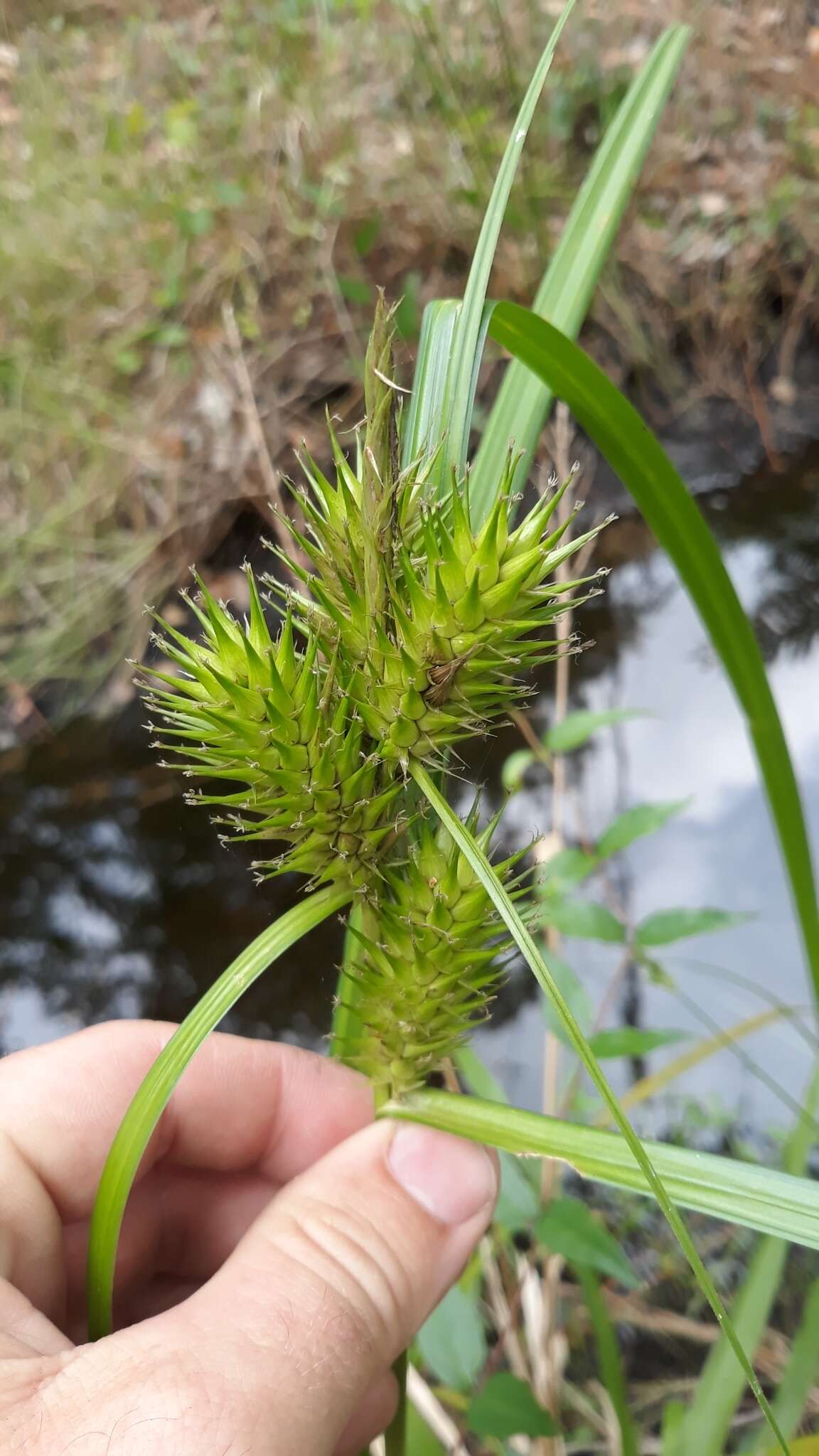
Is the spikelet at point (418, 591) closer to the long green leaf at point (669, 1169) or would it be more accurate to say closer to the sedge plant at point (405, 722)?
the sedge plant at point (405, 722)

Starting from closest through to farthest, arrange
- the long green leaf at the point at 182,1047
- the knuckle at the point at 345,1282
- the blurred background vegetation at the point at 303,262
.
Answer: the long green leaf at the point at 182,1047 → the knuckle at the point at 345,1282 → the blurred background vegetation at the point at 303,262

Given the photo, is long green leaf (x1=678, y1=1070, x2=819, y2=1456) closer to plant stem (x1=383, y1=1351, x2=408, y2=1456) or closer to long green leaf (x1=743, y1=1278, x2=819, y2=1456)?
long green leaf (x1=743, y1=1278, x2=819, y2=1456)

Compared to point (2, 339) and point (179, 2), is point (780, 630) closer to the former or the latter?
point (2, 339)

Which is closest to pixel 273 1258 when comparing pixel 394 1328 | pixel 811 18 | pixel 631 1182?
pixel 394 1328

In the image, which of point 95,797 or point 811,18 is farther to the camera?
point 811,18

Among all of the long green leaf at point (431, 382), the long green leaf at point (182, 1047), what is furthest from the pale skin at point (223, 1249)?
the long green leaf at point (431, 382)

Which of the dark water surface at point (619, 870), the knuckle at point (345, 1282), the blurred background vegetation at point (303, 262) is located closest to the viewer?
the knuckle at point (345, 1282)

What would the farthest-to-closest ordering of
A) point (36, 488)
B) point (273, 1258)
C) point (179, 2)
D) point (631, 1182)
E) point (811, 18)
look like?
1. point (179, 2)
2. point (811, 18)
3. point (36, 488)
4. point (273, 1258)
5. point (631, 1182)
